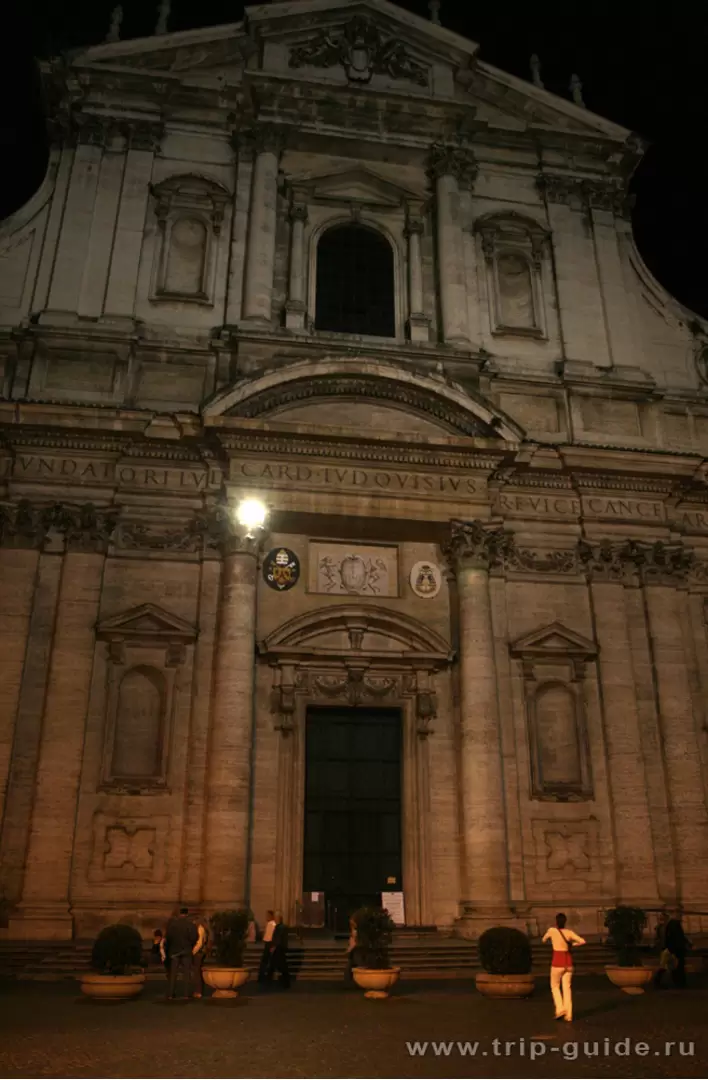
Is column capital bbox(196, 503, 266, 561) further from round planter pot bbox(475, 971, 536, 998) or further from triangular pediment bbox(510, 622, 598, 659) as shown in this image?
round planter pot bbox(475, 971, 536, 998)

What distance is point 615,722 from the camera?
55.4ft

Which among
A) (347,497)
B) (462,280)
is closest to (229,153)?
(462,280)

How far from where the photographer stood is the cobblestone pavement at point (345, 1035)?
7250 mm

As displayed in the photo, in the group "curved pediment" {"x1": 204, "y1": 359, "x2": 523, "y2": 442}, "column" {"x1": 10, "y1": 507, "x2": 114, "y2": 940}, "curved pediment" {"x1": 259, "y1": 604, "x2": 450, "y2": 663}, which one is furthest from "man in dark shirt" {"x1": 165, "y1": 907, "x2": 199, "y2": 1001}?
"curved pediment" {"x1": 204, "y1": 359, "x2": 523, "y2": 442}

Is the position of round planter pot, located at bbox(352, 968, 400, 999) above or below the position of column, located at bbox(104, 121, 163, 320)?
below

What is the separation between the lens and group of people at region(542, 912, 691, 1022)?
30.8 ft

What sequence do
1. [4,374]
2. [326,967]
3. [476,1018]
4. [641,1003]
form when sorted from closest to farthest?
[476,1018]
[641,1003]
[326,967]
[4,374]

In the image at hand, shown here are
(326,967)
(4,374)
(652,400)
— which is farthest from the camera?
(652,400)

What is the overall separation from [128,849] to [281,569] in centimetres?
563

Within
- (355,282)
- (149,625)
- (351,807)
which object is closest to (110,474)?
(149,625)

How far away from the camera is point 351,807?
648 inches

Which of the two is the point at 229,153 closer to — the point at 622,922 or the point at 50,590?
the point at 50,590

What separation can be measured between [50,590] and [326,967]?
7880 millimetres

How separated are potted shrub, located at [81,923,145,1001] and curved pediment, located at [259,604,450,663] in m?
6.73
